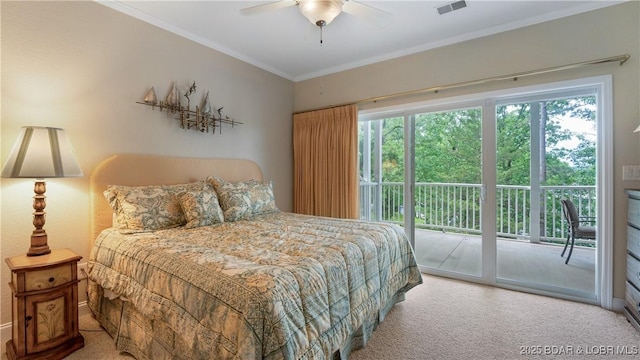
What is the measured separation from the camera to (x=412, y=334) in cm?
204

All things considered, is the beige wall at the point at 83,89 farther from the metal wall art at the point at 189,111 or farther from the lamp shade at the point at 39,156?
the lamp shade at the point at 39,156

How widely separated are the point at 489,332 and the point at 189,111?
341cm

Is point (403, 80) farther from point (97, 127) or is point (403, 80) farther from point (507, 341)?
point (97, 127)

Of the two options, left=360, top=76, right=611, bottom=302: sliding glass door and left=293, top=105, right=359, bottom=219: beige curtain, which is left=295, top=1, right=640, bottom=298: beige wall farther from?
left=293, top=105, right=359, bottom=219: beige curtain

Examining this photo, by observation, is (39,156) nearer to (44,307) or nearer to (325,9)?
(44,307)

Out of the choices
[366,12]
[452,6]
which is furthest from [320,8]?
[452,6]

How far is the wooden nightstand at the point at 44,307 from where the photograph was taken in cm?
164

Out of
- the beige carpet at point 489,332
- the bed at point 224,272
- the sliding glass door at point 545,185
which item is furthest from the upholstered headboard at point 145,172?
the sliding glass door at point 545,185

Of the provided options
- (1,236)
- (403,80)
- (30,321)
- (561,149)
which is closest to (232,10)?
(403,80)

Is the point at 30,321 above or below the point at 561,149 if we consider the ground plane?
below

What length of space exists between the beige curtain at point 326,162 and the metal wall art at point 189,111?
1.20 m

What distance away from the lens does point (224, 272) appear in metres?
1.32

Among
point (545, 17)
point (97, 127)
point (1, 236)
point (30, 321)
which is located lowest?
point (30, 321)

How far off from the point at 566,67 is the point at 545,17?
0.53 metres
